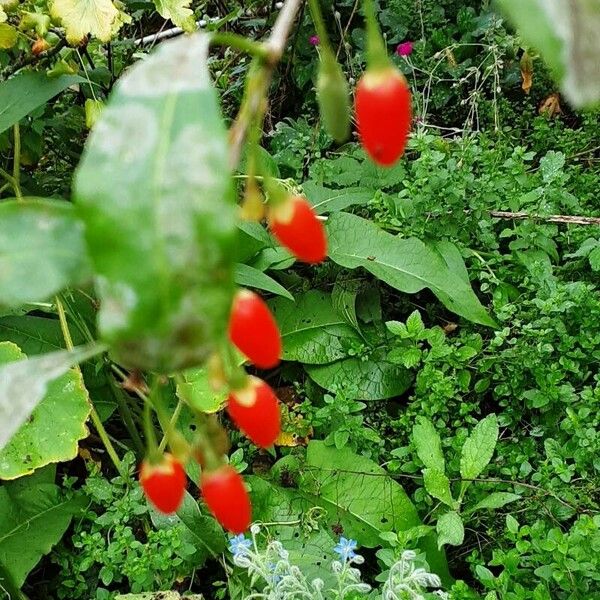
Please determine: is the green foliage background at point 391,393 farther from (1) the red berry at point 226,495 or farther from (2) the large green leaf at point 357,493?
(1) the red berry at point 226,495

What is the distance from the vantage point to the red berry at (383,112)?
0.44 meters

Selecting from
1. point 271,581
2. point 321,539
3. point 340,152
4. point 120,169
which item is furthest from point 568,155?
point 120,169

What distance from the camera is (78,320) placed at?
1715 mm

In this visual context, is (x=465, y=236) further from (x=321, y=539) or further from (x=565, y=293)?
(x=321, y=539)

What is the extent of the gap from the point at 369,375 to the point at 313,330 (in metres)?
0.17

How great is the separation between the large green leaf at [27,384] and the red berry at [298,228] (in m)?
0.12

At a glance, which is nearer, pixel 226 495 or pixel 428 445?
pixel 226 495

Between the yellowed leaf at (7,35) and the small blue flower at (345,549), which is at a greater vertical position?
the yellowed leaf at (7,35)

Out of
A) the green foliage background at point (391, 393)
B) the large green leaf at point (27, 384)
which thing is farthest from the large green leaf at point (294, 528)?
the large green leaf at point (27, 384)

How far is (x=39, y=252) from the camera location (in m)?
0.38

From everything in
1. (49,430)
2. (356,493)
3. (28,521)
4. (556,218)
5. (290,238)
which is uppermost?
(290,238)

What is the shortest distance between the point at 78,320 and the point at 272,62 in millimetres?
1404

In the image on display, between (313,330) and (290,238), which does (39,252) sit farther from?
(313,330)

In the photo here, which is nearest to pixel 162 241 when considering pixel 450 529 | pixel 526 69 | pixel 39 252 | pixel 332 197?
pixel 39 252
